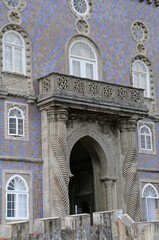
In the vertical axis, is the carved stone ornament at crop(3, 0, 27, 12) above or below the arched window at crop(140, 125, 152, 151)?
above

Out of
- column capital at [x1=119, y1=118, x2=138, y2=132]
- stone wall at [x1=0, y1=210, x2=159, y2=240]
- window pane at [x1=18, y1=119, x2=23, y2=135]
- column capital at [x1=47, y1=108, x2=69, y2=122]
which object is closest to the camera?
stone wall at [x1=0, y1=210, x2=159, y2=240]

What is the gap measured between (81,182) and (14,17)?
430 inches

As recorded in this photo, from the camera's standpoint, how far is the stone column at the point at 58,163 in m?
30.4

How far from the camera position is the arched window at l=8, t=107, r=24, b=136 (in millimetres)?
31016

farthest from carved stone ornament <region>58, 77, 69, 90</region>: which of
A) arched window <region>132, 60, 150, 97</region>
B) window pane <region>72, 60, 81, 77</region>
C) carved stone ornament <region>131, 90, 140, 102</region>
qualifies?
arched window <region>132, 60, 150, 97</region>

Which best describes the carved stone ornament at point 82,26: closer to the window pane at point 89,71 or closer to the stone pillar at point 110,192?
the window pane at point 89,71

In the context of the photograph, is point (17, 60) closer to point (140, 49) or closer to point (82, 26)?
point (82, 26)

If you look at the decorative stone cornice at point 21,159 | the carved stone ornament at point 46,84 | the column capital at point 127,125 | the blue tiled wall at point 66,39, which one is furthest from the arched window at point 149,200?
the carved stone ornament at point 46,84

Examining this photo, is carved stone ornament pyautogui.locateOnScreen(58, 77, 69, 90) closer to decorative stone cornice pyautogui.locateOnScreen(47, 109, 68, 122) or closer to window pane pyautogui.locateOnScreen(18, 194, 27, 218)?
decorative stone cornice pyautogui.locateOnScreen(47, 109, 68, 122)

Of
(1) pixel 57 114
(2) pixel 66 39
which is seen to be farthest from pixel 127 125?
(2) pixel 66 39

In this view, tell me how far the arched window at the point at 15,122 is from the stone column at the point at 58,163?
1.45 metres

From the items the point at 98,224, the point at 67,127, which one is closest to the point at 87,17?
the point at 67,127

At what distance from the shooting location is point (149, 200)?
3606 centimetres

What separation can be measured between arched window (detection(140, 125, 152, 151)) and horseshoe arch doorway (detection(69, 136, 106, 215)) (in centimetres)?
335
